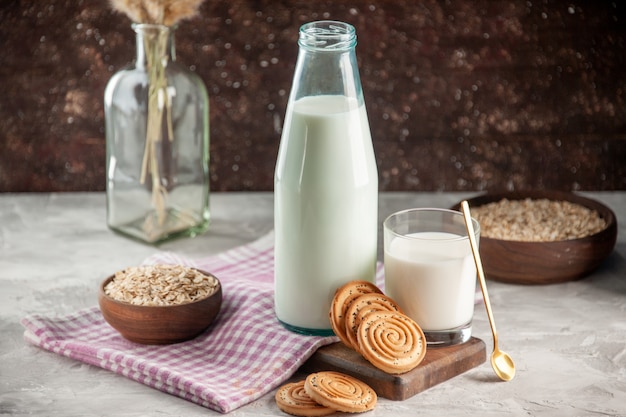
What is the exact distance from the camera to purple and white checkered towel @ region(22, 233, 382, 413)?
3.55 feet

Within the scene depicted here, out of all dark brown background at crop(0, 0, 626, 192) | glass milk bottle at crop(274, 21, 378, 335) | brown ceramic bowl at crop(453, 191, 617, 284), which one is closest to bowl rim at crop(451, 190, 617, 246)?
brown ceramic bowl at crop(453, 191, 617, 284)

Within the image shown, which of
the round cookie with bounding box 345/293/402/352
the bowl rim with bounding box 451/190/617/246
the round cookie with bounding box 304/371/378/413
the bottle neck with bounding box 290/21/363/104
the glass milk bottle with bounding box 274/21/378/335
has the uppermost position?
the bottle neck with bounding box 290/21/363/104

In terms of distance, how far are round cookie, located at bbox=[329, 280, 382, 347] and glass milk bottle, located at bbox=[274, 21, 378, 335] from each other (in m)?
0.03

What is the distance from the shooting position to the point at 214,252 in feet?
5.23

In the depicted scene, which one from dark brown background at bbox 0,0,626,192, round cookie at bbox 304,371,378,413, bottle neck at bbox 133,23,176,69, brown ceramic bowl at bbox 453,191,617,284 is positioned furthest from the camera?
dark brown background at bbox 0,0,626,192

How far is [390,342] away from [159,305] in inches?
11.5

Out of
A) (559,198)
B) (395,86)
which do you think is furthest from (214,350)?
(395,86)

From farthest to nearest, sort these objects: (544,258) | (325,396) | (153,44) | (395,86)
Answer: (395,86) < (153,44) < (544,258) < (325,396)

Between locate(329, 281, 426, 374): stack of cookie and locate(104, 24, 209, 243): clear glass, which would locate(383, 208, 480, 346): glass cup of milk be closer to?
locate(329, 281, 426, 374): stack of cookie

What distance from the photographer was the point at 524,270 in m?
1.41

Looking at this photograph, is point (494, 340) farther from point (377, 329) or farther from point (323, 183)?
point (323, 183)

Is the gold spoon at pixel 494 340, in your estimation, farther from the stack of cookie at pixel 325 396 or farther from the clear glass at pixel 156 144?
the clear glass at pixel 156 144

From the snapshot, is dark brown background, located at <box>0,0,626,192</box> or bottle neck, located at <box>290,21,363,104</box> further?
dark brown background, located at <box>0,0,626,192</box>

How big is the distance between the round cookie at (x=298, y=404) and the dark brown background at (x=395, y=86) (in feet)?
3.00
